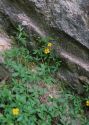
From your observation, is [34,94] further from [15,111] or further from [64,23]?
[64,23]

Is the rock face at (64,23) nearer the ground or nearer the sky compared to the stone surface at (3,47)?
nearer the sky

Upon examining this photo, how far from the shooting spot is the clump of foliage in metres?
3.28

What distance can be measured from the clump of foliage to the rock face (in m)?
0.15

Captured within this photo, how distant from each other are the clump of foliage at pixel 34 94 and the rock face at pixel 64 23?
0.15 meters

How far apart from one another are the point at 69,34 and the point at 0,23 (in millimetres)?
980

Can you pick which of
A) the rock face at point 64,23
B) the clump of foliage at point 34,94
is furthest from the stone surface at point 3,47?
the rock face at point 64,23

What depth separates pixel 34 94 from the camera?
3.57 m

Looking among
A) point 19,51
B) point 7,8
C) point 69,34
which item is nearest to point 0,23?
point 7,8

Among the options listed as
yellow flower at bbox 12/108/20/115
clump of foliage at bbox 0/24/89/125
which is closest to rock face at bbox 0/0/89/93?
clump of foliage at bbox 0/24/89/125

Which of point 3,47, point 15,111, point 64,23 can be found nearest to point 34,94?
point 15,111

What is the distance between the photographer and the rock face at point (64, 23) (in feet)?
13.0

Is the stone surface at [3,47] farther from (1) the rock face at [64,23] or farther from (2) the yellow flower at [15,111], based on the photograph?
(2) the yellow flower at [15,111]

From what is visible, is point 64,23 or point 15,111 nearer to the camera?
point 15,111

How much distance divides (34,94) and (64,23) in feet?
3.41
